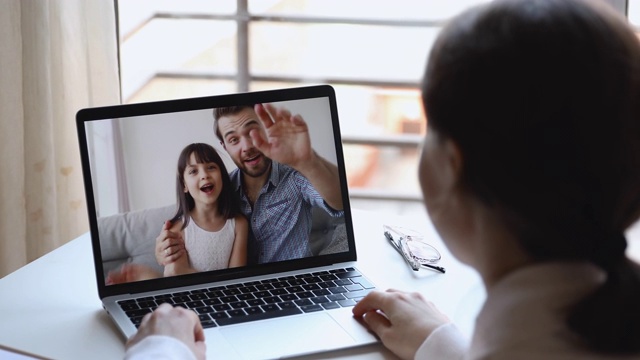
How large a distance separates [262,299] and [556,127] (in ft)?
1.87

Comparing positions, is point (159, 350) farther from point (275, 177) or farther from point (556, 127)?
point (556, 127)

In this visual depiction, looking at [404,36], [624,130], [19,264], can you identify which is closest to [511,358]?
[624,130]

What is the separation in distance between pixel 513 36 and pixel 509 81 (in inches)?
1.4

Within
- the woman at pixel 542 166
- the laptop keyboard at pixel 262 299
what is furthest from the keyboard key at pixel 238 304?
the woman at pixel 542 166

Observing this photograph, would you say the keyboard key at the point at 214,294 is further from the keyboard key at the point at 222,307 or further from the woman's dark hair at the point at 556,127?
Result: the woman's dark hair at the point at 556,127

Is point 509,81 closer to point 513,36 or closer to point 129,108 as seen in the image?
point 513,36

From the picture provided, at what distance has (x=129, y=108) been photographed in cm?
119

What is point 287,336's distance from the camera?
1066 mm

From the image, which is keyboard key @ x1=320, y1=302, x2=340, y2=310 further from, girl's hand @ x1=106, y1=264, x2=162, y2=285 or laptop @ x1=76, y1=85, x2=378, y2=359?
girl's hand @ x1=106, y1=264, x2=162, y2=285

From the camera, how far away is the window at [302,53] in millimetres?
2285

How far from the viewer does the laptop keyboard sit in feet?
3.67

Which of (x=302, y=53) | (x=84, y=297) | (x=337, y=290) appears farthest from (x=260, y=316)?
(x=302, y=53)

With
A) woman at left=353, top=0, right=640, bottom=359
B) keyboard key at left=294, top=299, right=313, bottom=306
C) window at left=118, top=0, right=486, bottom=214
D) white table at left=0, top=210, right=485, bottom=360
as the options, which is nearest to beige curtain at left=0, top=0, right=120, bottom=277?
window at left=118, top=0, right=486, bottom=214

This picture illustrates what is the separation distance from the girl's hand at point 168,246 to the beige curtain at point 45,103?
848mm
